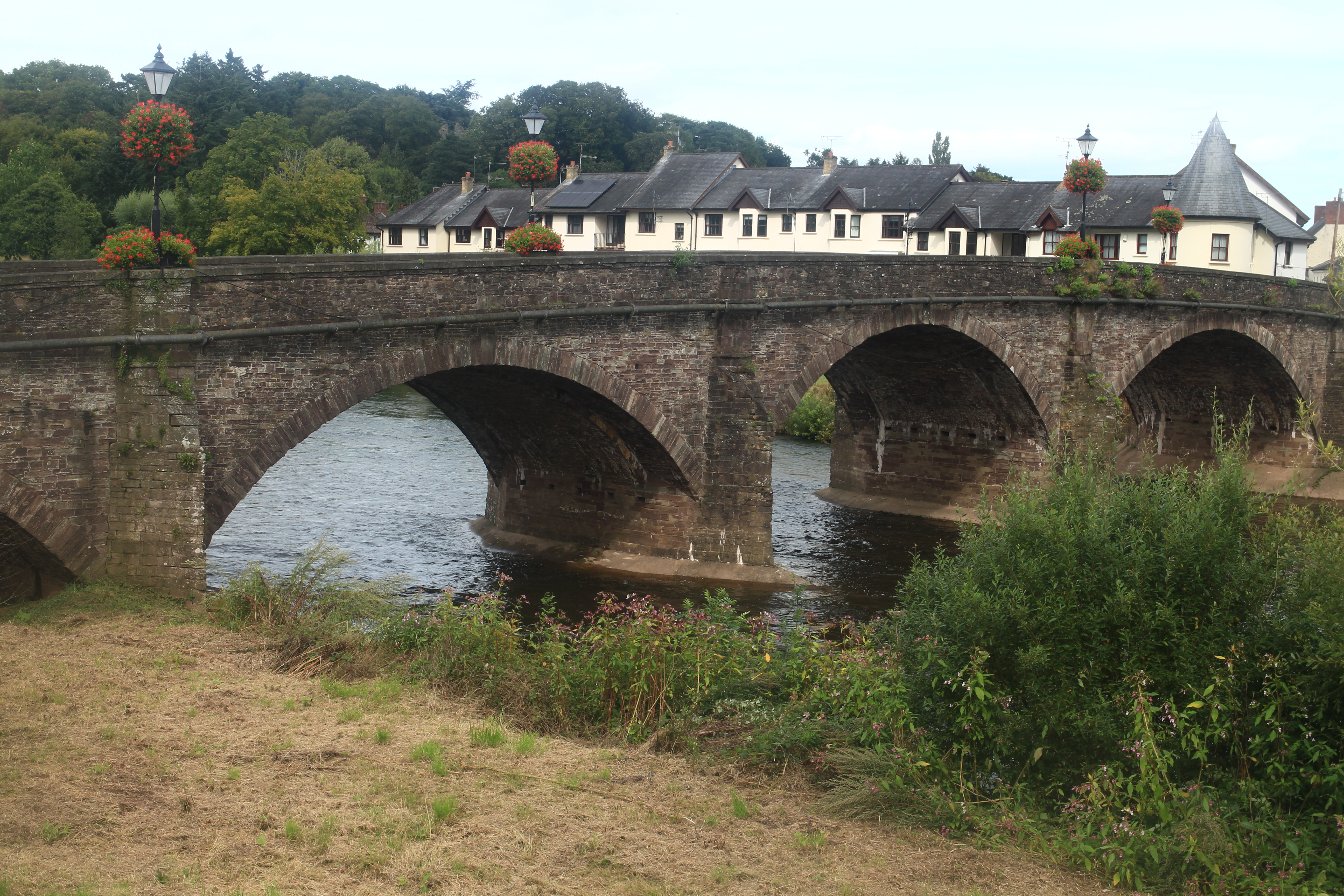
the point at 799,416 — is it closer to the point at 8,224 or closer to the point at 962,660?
the point at 962,660

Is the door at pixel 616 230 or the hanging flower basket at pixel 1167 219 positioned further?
the door at pixel 616 230

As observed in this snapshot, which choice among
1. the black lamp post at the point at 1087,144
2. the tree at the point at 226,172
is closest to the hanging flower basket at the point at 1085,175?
the black lamp post at the point at 1087,144

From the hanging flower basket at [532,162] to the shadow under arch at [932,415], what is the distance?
321 inches

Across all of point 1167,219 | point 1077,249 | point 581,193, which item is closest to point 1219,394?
point 1167,219

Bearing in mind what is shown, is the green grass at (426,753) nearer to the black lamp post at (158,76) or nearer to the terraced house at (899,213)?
the black lamp post at (158,76)

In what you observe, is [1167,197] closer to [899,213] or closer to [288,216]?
[899,213]

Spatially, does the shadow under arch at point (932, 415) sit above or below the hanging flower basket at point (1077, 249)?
below

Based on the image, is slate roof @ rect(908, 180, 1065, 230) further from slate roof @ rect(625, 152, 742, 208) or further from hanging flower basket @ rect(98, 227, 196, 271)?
hanging flower basket @ rect(98, 227, 196, 271)

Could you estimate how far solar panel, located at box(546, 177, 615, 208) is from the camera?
6100cm

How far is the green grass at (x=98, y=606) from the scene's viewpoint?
13750 millimetres

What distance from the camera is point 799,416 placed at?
41750 millimetres

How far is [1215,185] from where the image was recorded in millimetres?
52812

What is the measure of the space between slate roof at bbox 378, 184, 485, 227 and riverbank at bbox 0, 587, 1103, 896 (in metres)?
56.9

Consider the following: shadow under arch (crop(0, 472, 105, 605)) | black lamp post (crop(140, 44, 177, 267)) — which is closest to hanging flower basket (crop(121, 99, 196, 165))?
black lamp post (crop(140, 44, 177, 267))
